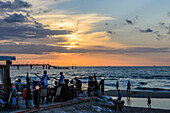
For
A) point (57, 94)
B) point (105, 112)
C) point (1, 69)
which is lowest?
point (105, 112)

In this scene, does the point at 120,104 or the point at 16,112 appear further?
the point at 120,104

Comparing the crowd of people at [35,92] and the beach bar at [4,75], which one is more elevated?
the beach bar at [4,75]

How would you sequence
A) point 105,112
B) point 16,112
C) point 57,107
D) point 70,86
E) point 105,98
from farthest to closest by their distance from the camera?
1. point 105,98
2. point 70,86
3. point 105,112
4. point 57,107
5. point 16,112

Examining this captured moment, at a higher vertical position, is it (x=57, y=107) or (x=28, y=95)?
(x=28, y=95)

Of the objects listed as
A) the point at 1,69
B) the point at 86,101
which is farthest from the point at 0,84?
the point at 86,101

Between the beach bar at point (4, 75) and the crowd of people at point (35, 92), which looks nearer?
the crowd of people at point (35, 92)

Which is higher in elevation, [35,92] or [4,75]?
[4,75]

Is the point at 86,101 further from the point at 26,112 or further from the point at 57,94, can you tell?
the point at 26,112

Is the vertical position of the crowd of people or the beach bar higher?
the beach bar

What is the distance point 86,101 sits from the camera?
18.7m

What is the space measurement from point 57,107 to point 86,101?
152 inches

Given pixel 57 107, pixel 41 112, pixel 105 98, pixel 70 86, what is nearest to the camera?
pixel 41 112

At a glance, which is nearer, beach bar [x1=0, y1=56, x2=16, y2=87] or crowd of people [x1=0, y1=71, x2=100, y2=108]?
crowd of people [x1=0, y1=71, x2=100, y2=108]

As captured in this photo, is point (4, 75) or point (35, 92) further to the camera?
point (4, 75)
